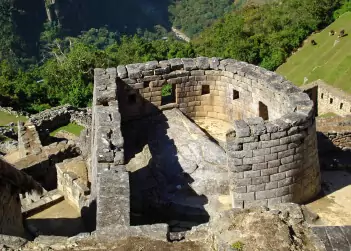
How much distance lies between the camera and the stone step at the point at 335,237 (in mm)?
7031

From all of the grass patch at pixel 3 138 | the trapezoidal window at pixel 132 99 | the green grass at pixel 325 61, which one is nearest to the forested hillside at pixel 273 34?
the green grass at pixel 325 61

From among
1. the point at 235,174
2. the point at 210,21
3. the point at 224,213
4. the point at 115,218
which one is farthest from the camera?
the point at 210,21

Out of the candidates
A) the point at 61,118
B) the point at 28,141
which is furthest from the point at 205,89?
the point at 61,118

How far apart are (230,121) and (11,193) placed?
7.53 metres

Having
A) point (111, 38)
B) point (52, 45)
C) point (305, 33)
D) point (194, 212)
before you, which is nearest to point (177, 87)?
point (194, 212)

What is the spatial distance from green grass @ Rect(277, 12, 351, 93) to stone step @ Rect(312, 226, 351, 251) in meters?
27.3

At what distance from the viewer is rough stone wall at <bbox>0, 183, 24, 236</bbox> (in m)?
10.9

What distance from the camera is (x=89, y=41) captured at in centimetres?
9594

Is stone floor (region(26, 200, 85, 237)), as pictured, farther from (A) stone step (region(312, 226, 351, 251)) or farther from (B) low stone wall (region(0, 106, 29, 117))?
(B) low stone wall (region(0, 106, 29, 117))

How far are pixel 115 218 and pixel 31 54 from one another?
275 ft

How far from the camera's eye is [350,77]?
3522 centimetres

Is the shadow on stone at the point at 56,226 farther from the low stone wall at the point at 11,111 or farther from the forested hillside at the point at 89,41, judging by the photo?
the forested hillside at the point at 89,41

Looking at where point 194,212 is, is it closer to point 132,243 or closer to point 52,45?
point 132,243

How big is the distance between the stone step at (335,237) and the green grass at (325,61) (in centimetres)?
2729
